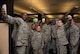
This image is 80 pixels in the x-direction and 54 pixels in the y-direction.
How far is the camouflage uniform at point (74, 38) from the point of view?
19.6ft

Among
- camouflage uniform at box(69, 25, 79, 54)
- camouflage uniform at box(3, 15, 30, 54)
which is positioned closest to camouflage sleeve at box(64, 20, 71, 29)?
camouflage uniform at box(69, 25, 79, 54)

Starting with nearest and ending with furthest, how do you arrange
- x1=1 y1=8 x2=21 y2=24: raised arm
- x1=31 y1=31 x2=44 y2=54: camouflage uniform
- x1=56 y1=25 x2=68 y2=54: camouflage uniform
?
x1=1 y1=8 x2=21 y2=24: raised arm → x1=31 y1=31 x2=44 y2=54: camouflage uniform → x1=56 y1=25 x2=68 y2=54: camouflage uniform

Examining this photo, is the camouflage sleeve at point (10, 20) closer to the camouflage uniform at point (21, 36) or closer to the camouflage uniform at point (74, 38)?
the camouflage uniform at point (21, 36)

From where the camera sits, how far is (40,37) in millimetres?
5566

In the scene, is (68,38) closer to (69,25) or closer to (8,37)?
(69,25)

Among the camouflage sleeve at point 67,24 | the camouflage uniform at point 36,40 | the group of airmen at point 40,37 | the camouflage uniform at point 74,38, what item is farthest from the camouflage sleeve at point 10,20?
the camouflage uniform at point 74,38

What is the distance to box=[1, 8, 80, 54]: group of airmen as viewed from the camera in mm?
5207

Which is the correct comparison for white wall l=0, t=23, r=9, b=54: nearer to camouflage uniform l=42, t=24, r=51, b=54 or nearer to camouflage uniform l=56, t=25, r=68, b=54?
camouflage uniform l=56, t=25, r=68, b=54

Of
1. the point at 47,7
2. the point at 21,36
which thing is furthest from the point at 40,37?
the point at 47,7

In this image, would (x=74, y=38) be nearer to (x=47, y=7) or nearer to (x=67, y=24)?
(x=67, y=24)

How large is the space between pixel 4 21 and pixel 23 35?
626mm

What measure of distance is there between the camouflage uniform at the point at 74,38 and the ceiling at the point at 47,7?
1817 mm

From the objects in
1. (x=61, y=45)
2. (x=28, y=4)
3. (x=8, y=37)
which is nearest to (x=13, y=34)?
(x=8, y=37)

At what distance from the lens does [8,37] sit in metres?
5.10
